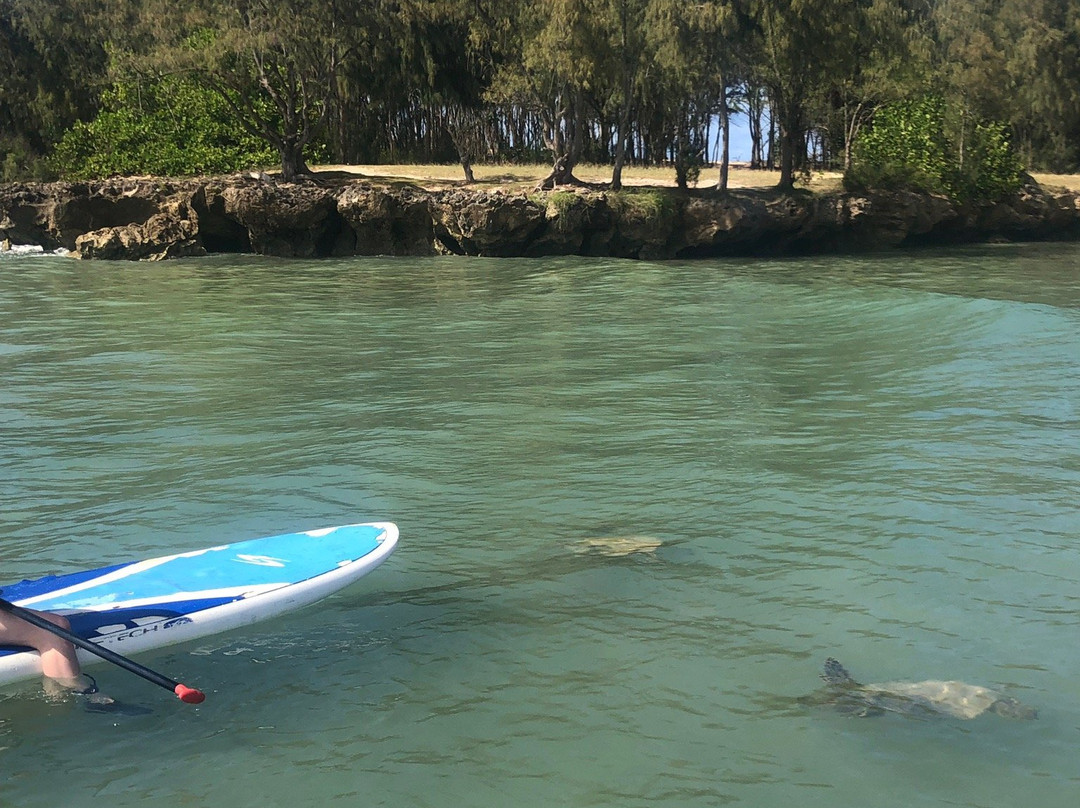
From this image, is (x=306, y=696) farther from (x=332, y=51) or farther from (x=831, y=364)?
(x=332, y=51)

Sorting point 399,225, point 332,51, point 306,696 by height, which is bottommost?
point 306,696

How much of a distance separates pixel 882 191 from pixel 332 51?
1622 cm

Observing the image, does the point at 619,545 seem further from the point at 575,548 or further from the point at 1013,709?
the point at 1013,709

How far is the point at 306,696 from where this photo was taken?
5.52 meters

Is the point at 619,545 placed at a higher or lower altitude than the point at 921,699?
higher

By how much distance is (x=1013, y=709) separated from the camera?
526 centimetres

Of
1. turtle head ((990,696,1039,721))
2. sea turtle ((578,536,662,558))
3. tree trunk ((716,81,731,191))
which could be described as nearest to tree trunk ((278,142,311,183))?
tree trunk ((716,81,731,191))

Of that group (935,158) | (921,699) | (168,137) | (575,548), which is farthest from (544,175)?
(921,699)

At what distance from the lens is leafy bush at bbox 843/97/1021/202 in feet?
108

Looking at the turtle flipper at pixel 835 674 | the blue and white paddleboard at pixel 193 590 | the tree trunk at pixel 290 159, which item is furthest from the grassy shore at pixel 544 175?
the turtle flipper at pixel 835 674

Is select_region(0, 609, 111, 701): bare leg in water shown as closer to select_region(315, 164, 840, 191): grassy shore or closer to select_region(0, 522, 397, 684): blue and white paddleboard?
select_region(0, 522, 397, 684): blue and white paddleboard

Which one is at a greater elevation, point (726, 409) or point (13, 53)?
point (13, 53)

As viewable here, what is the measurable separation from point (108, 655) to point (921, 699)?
3822 mm

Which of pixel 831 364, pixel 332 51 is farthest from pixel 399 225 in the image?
pixel 831 364
